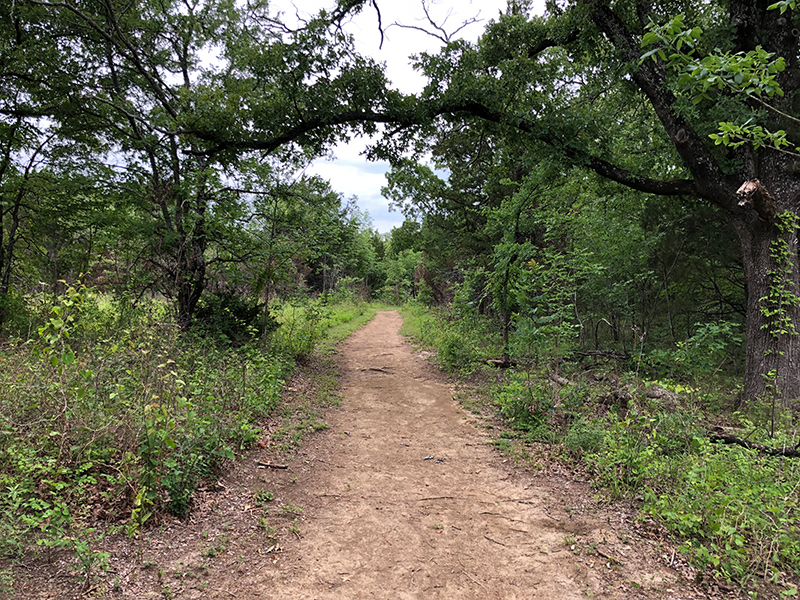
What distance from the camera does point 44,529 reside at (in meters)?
2.51

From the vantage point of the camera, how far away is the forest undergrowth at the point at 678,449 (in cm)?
269

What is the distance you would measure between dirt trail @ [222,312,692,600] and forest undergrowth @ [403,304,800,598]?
1.39 ft

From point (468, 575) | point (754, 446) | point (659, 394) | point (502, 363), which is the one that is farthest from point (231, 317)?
point (754, 446)

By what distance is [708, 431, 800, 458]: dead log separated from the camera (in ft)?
12.2

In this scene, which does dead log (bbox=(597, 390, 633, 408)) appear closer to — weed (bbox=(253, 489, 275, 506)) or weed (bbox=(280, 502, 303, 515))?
weed (bbox=(280, 502, 303, 515))

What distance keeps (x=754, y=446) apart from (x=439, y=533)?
3.61 meters

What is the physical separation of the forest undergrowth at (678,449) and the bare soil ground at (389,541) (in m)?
0.30

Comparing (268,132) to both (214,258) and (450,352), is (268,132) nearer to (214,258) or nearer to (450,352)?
(214,258)

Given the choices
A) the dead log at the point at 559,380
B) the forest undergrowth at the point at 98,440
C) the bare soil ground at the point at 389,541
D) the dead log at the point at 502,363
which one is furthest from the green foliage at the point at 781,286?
the forest undergrowth at the point at 98,440

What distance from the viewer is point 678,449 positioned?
160 inches

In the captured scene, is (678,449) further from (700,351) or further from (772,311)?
(772,311)

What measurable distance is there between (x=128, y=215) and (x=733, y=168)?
38.8 ft

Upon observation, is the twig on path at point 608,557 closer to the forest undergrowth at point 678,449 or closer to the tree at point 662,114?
the forest undergrowth at point 678,449

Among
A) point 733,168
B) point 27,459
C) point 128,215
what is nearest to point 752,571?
point 27,459
